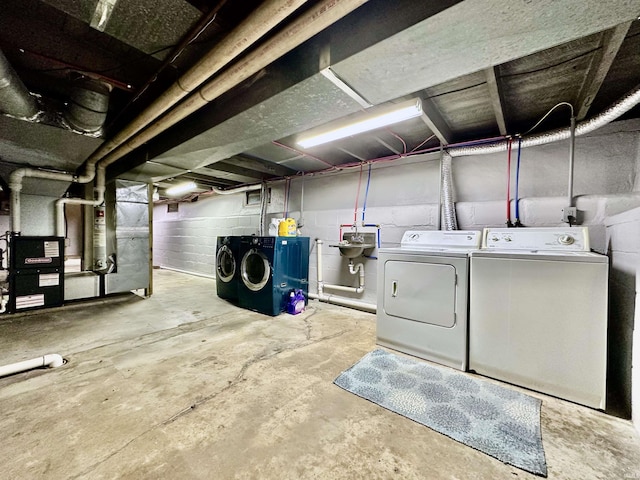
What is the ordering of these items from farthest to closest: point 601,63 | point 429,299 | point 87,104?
point 429,299, point 87,104, point 601,63

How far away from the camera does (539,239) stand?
6.53 ft

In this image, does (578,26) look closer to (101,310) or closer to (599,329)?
(599,329)

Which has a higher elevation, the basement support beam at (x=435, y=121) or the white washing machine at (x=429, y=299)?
the basement support beam at (x=435, y=121)

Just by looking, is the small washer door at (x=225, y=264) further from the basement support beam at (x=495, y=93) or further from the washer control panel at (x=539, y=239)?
the basement support beam at (x=495, y=93)

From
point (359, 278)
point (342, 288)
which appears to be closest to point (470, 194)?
point (359, 278)

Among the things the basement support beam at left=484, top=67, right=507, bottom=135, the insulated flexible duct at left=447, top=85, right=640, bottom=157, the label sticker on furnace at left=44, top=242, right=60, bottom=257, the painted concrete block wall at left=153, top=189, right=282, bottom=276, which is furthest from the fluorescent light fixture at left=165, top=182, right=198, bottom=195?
the basement support beam at left=484, top=67, right=507, bottom=135

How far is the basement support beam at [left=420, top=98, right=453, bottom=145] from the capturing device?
85.5 inches

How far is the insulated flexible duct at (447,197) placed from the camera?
2.79 metres

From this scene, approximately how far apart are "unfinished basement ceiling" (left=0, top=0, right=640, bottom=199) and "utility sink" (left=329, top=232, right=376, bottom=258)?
1341 millimetres

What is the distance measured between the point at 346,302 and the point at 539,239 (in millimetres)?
2372

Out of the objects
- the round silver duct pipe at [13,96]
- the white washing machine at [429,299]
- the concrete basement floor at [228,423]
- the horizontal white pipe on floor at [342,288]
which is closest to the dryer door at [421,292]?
the white washing machine at [429,299]

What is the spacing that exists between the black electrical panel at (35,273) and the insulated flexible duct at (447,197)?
497 cm

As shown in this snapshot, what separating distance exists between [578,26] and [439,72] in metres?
0.54

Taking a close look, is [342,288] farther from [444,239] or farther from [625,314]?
[625,314]
